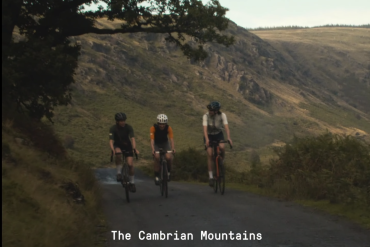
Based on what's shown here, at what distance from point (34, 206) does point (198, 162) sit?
26.6 metres

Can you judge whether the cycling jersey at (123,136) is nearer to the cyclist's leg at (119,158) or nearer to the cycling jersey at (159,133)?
the cyclist's leg at (119,158)

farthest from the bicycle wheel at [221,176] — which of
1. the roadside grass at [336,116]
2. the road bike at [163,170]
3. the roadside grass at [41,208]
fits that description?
the roadside grass at [336,116]

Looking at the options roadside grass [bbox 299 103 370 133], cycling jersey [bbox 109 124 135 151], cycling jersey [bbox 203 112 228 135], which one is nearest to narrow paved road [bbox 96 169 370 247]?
cycling jersey [bbox 109 124 135 151]

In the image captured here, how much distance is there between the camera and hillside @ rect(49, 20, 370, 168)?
9331cm

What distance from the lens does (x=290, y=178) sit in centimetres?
1492

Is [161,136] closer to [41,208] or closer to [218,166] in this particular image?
[218,166]

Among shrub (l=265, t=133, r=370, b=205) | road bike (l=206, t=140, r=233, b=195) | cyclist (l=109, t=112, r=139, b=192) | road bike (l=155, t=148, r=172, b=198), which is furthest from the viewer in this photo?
road bike (l=206, t=140, r=233, b=195)

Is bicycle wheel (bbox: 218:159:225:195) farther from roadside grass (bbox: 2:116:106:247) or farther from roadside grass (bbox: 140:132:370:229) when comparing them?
roadside grass (bbox: 2:116:106:247)

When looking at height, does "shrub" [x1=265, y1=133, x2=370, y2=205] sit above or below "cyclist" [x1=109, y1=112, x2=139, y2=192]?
below

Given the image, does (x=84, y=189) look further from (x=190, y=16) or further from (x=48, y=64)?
(x=190, y=16)

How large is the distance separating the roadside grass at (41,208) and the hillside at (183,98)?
2610 inches

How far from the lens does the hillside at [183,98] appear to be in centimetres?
9331

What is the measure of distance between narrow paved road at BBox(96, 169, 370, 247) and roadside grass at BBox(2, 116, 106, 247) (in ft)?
1.43

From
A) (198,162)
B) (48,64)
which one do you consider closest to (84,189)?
(48,64)
